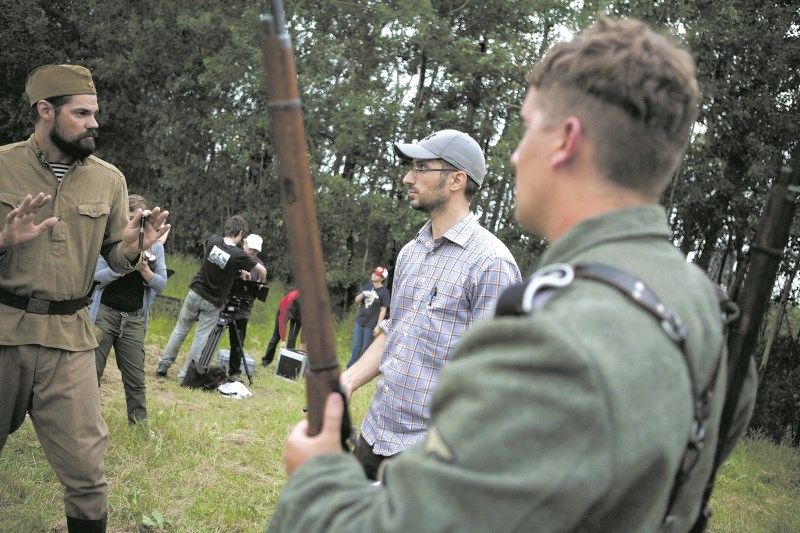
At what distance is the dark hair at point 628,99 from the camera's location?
1.29m

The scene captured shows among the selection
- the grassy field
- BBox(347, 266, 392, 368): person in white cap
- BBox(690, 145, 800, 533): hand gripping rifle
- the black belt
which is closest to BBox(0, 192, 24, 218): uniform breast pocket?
the black belt

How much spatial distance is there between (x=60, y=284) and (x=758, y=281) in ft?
10.5

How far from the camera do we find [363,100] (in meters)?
20.1

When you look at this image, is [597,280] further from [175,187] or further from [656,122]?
[175,187]

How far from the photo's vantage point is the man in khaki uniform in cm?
364

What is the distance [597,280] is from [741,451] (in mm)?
12688

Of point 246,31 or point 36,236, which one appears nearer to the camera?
point 36,236

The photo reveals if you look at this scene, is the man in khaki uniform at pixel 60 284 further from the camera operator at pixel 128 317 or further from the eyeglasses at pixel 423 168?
the camera operator at pixel 128 317

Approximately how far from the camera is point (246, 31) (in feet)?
68.3

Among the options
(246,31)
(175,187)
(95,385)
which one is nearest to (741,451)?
(95,385)

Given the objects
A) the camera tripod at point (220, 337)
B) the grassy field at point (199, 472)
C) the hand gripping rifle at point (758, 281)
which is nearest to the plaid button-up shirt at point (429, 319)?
the hand gripping rifle at point (758, 281)

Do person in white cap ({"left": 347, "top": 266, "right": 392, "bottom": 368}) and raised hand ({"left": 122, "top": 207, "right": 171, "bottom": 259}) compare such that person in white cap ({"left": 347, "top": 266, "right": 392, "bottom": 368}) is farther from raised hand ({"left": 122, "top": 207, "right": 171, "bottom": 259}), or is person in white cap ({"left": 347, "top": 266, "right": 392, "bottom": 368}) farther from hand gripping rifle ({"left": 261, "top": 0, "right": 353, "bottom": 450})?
hand gripping rifle ({"left": 261, "top": 0, "right": 353, "bottom": 450})

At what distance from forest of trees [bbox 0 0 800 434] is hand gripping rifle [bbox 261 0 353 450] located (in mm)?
16467

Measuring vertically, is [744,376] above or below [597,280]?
below
